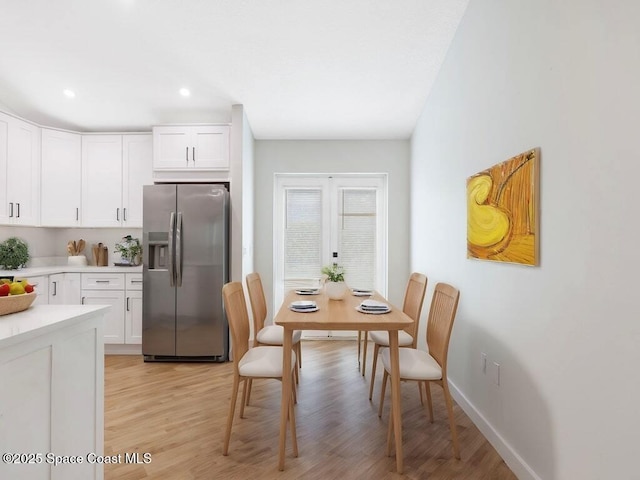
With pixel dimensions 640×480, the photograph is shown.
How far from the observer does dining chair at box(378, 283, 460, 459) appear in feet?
6.53

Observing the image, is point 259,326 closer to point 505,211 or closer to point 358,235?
point 505,211

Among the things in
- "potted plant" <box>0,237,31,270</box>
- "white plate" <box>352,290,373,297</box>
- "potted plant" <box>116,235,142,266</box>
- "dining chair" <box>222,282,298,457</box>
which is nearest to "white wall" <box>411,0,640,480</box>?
"white plate" <box>352,290,373,297</box>

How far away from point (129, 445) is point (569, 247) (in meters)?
2.69

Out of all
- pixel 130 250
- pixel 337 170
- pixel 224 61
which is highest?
pixel 224 61

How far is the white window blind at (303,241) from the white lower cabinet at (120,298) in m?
1.80

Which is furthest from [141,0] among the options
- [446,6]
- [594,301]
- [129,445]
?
[594,301]

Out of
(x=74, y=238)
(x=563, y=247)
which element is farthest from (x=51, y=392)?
(x=74, y=238)

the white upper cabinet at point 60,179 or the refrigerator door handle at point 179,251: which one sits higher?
the white upper cabinet at point 60,179

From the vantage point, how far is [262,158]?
4.55 m

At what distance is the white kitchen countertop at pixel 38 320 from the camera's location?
3.63ft

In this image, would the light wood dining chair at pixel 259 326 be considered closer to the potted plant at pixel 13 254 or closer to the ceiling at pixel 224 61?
the ceiling at pixel 224 61

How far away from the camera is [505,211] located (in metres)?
2.00

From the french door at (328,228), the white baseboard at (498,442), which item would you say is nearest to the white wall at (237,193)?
the french door at (328,228)

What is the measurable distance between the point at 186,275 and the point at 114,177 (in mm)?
1633
